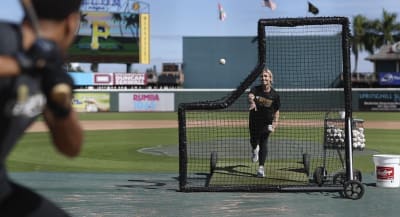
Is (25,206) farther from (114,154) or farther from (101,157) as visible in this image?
(114,154)

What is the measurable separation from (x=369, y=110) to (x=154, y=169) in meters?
31.3

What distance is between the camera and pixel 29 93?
7.03 ft

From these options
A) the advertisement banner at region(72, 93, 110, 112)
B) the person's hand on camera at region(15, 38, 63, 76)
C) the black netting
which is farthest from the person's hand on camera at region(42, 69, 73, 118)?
the advertisement banner at region(72, 93, 110, 112)

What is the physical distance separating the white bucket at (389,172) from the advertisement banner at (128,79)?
4708 centimetres

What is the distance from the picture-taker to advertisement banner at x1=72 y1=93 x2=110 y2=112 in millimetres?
42875

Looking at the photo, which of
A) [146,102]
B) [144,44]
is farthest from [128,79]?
[146,102]

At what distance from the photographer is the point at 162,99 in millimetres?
44062

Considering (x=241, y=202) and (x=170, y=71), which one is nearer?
(x=241, y=202)

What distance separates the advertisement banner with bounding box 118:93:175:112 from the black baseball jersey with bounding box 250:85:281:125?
3320 cm

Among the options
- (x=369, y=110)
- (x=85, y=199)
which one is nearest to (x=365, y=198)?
(x=85, y=199)

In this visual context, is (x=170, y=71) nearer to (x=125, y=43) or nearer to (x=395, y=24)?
(x=125, y=43)

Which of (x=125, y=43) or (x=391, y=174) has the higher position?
(x=125, y=43)

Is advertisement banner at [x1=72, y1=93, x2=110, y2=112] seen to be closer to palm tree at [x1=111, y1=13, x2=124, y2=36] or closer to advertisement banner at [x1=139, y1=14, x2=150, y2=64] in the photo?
advertisement banner at [x1=139, y1=14, x2=150, y2=64]

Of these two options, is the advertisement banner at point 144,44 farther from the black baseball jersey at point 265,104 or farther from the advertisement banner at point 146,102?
the black baseball jersey at point 265,104
